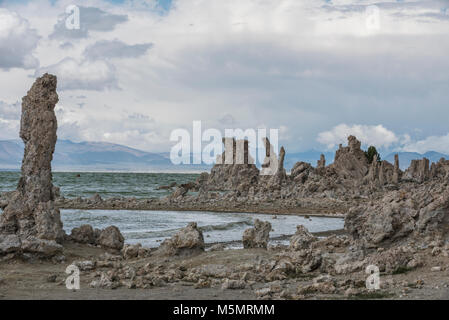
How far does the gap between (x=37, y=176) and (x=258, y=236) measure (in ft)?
24.8

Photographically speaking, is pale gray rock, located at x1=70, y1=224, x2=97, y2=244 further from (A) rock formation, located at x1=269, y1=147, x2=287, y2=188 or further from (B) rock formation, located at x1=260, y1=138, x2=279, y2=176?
(B) rock formation, located at x1=260, y1=138, x2=279, y2=176

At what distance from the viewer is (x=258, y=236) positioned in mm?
17875

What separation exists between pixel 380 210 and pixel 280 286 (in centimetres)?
486

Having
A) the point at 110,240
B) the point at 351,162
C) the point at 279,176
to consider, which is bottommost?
the point at 110,240

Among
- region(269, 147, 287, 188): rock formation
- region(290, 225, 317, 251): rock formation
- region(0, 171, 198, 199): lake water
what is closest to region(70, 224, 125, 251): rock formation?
region(290, 225, 317, 251): rock formation

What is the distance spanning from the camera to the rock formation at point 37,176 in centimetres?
1750

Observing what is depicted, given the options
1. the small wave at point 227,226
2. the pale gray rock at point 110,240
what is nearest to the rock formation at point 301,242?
the pale gray rock at point 110,240

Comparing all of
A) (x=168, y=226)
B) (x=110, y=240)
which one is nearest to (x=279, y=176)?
(x=168, y=226)

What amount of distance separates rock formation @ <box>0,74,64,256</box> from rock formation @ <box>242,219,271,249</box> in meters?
6.18

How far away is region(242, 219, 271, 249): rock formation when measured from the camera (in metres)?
17.8

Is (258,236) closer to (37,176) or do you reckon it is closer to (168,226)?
(37,176)

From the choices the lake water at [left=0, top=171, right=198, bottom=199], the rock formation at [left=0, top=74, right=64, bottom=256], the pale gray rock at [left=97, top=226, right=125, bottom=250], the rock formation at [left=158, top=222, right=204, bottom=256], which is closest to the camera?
the rock formation at [left=158, top=222, right=204, bottom=256]
